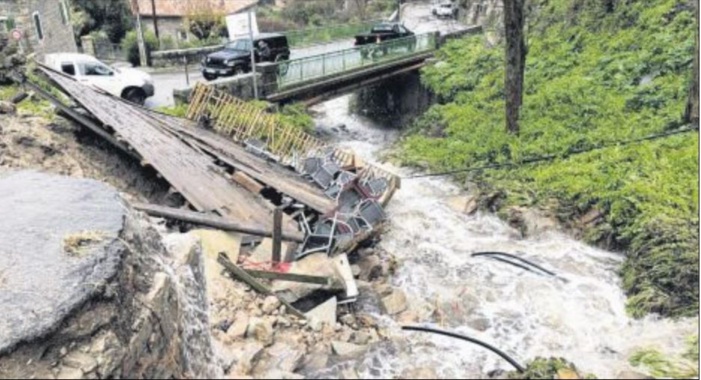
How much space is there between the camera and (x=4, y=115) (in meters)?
11.4

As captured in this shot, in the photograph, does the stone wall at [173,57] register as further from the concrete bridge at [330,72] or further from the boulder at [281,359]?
the boulder at [281,359]

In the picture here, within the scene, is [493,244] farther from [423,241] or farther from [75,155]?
[75,155]

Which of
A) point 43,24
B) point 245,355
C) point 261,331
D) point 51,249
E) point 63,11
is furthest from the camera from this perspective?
point 63,11

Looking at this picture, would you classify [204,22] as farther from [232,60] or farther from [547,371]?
[547,371]

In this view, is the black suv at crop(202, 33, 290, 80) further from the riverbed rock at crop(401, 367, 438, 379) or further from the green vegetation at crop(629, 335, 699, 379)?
the green vegetation at crop(629, 335, 699, 379)

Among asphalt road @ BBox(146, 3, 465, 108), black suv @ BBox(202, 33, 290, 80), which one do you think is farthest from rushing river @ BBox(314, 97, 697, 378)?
asphalt road @ BBox(146, 3, 465, 108)

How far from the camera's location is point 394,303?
8617mm

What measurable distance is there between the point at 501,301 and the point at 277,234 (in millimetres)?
3855

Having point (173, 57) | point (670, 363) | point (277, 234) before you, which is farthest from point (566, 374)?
point (173, 57)

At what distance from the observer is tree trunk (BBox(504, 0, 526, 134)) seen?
574 inches

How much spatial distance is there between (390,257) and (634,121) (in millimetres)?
7873

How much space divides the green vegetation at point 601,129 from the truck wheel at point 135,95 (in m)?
8.55

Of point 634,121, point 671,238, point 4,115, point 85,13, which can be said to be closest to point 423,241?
point 671,238

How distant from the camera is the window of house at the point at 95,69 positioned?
17.2m
